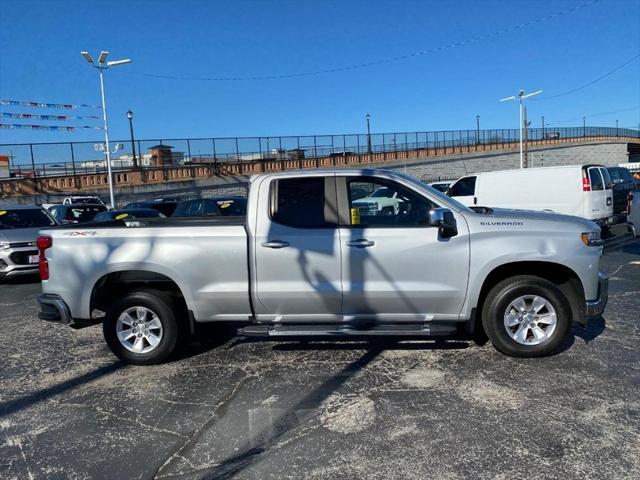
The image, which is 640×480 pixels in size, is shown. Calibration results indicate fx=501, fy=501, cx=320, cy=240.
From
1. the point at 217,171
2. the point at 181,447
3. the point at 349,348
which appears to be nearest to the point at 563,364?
the point at 349,348

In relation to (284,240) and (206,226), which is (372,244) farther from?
(206,226)

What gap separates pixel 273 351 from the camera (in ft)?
17.7

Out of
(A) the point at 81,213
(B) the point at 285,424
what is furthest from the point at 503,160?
(B) the point at 285,424

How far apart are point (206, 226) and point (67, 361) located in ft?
7.30

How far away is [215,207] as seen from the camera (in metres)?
14.4

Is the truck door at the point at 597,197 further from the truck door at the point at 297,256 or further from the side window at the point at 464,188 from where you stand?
the truck door at the point at 297,256

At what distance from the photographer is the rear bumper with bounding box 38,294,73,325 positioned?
5004 mm

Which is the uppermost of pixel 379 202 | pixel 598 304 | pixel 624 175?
pixel 624 175

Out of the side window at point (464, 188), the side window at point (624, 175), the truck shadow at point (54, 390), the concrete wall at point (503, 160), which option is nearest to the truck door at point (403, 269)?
the truck shadow at point (54, 390)

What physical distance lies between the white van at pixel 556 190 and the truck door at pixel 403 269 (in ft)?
30.5

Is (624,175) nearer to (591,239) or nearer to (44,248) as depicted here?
(591,239)

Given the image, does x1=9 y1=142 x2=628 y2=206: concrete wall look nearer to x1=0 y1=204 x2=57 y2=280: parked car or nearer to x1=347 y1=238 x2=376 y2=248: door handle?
x1=0 y1=204 x2=57 y2=280: parked car

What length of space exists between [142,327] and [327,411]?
220cm

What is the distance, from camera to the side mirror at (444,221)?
449 cm
